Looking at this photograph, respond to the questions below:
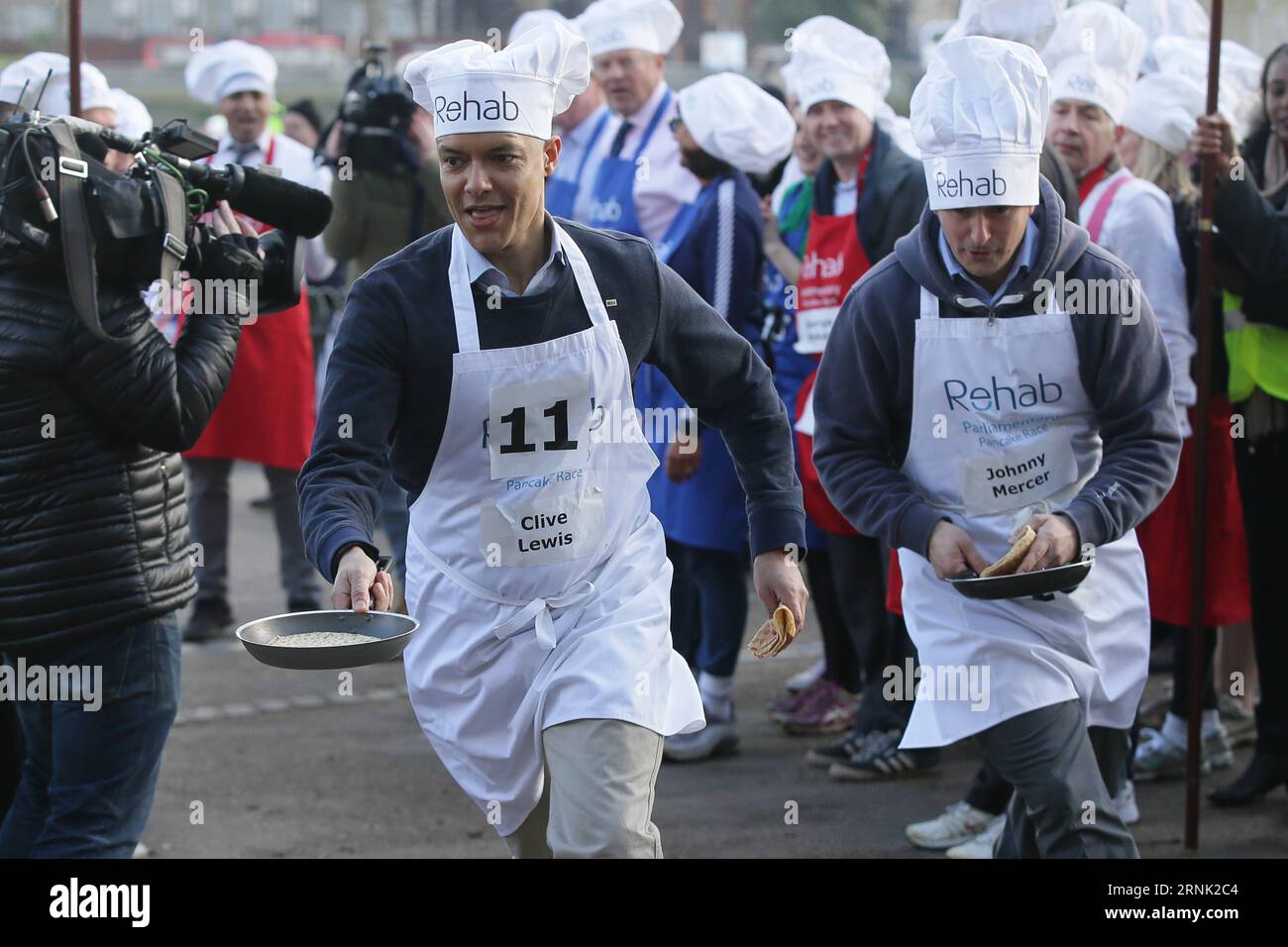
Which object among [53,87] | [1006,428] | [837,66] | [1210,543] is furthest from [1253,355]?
[53,87]

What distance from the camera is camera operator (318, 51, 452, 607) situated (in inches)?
306

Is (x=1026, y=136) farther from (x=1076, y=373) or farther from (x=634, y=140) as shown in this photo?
(x=634, y=140)

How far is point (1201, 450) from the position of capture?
5.27 meters

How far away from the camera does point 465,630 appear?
12.0 ft

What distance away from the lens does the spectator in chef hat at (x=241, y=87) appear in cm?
829

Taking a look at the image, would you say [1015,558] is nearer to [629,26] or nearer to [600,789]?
[600,789]

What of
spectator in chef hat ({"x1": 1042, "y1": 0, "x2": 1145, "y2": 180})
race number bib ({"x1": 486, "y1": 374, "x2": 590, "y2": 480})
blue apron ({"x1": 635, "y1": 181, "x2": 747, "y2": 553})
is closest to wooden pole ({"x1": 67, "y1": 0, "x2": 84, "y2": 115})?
race number bib ({"x1": 486, "y1": 374, "x2": 590, "y2": 480})

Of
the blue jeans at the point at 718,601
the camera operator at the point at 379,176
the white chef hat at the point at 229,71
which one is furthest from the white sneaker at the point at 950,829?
the white chef hat at the point at 229,71

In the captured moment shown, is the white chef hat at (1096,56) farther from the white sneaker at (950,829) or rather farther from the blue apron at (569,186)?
the white sneaker at (950,829)

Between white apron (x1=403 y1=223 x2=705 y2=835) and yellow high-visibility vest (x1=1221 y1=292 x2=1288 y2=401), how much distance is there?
2577 mm

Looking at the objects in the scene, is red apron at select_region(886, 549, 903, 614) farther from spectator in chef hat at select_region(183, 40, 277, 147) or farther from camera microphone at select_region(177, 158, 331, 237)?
spectator in chef hat at select_region(183, 40, 277, 147)

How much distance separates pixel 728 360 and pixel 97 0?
1540 inches

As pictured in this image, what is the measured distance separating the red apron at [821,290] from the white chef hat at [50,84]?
2.37 metres

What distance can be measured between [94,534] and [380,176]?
412 centimetres
